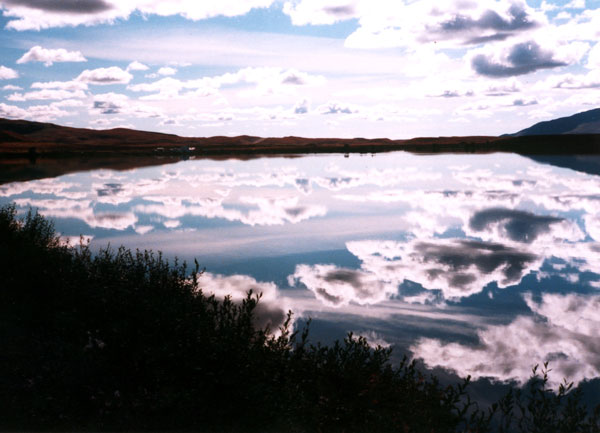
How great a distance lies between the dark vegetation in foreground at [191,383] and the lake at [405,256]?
367 cm

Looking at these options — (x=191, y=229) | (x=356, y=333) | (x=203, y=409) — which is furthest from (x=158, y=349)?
(x=191, y=229)

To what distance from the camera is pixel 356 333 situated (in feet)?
46.9

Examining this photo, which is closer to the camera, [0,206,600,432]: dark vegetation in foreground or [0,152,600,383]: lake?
[0,206,600,432]: dark vegetation in foreground

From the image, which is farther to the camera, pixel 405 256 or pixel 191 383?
pixel 405 256

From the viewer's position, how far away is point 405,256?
2420 centimetres

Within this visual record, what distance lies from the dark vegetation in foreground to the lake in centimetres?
367

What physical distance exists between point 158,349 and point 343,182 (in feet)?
181

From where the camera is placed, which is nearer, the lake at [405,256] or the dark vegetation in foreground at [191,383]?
the dark vegetation in foreground at [191,383]

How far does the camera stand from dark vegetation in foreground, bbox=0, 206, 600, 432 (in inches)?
320

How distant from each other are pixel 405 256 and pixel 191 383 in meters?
16.7

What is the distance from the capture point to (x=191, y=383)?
9062 millimetres

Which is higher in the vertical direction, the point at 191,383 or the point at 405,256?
the point at 191,383

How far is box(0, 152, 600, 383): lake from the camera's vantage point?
1427cm

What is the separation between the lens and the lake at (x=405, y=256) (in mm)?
14266
